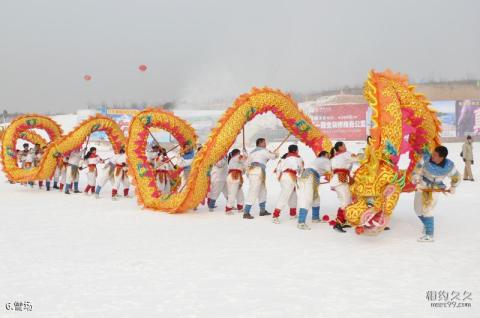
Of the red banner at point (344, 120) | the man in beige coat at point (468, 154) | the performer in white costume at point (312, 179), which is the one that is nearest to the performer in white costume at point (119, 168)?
the performer in white costume at point (312, 179)

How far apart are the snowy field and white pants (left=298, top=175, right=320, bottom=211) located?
429 mm

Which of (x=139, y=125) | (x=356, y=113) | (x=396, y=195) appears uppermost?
(x=356, y=113)

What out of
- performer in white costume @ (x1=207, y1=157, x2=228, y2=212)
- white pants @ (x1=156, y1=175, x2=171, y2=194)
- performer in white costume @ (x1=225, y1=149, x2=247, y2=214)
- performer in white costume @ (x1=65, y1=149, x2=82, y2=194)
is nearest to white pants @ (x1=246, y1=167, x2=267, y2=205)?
performer in white costume @ (x1=225, y1=149, x2=247, y2=214)

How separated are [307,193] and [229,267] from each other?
272 cm

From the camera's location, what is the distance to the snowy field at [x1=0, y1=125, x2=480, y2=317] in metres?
3.86

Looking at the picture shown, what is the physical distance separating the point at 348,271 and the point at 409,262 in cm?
81

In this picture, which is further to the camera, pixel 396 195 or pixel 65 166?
pixel 65 166

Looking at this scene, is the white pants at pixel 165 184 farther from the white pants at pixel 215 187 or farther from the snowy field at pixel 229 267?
the snowy field at pixel 229 267

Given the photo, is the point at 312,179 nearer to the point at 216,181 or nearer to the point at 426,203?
the point at 426,203

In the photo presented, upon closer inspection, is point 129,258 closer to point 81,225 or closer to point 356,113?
point 81,225

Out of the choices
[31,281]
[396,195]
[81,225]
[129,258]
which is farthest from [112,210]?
[396,195]

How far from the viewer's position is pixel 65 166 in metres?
13.7

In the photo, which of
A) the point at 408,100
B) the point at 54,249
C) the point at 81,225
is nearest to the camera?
the point at 54,249

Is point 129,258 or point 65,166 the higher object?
point 65,166
